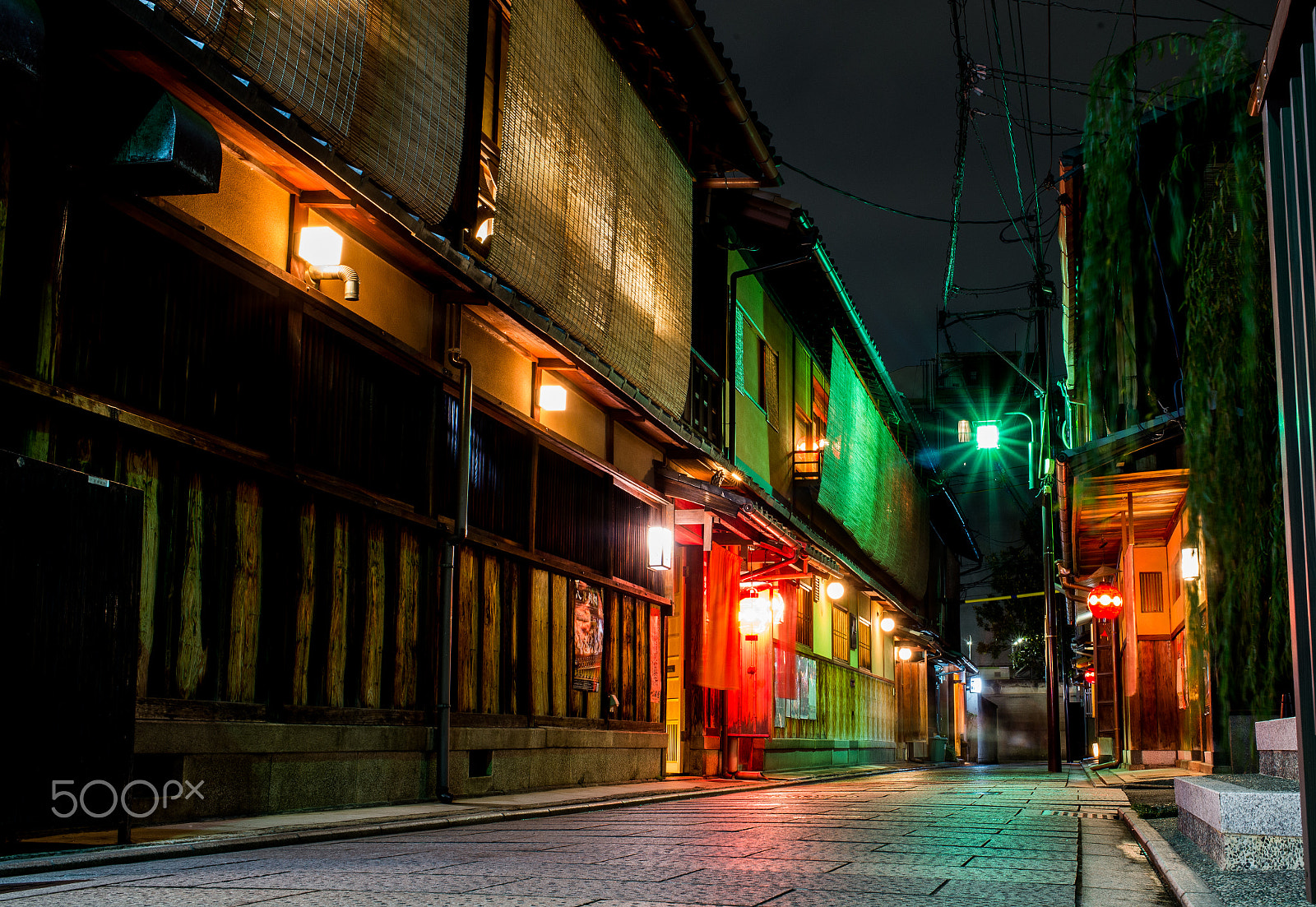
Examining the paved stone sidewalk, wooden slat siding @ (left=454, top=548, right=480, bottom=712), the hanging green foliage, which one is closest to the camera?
the paved stone sidewalk

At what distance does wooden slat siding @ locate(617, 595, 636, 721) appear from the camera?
59.7 ft

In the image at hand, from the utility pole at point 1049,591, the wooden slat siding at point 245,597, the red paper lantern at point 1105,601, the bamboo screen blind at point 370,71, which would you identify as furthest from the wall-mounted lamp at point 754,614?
the wooden slat siding at point 245,597

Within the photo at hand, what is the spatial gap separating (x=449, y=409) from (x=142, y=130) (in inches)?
225

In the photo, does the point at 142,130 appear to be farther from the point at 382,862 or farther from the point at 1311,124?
the point at 1311,124

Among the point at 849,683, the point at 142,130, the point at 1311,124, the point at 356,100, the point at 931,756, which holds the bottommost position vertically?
the point at 931,756

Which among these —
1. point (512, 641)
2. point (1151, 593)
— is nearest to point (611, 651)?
point (512, 641)

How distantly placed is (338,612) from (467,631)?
8.76 ft

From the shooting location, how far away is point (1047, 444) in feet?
89.0

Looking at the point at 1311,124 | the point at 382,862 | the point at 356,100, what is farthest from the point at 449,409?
the point at 1311,124

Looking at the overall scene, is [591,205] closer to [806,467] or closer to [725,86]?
[725,86]

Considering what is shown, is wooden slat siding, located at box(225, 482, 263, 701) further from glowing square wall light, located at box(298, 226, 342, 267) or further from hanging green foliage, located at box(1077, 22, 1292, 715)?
hanging green foliage, located at box(1077, 22, 1292, 715)

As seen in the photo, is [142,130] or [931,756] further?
[931,756]

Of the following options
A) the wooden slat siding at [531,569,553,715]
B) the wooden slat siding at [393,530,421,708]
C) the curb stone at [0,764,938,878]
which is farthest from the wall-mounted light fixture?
the wooden slat siding at [393,530,421,708]

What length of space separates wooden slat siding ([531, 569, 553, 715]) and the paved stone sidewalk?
A: 3.76 metres
